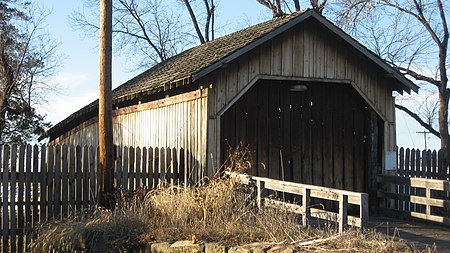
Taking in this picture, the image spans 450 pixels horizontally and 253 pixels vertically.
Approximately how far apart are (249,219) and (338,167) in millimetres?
6295

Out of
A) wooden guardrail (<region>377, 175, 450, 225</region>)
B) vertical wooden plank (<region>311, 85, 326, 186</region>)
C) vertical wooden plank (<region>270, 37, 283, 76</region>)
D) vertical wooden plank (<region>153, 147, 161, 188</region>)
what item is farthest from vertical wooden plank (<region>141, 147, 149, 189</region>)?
wooden guardrail (<region>377, 175, 450, 225</region>)

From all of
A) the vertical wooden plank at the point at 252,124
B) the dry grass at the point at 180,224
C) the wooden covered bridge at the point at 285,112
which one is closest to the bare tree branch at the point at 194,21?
the wooden covered bridge at the point at 285,112

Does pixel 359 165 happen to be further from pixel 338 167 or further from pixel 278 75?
pixel 278 75

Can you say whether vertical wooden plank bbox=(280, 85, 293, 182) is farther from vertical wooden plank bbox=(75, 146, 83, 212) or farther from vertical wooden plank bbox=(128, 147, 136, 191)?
vertical wooden plank bbox=(75, 146, 83, 212)

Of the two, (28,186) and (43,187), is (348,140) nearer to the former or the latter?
(43,187)

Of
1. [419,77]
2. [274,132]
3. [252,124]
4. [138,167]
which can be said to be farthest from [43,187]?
[419,77]

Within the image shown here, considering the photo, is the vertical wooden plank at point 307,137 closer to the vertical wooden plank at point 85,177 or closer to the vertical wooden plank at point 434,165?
the vertical wooden plank at point 434,165

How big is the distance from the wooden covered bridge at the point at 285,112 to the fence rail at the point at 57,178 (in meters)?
0.05

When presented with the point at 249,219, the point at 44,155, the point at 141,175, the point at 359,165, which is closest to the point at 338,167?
the point at 359,165

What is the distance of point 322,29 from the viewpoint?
48.3ft

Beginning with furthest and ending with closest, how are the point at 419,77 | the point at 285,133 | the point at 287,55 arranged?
the point at 419,77 → the point at 285,133 → the point at 287,55

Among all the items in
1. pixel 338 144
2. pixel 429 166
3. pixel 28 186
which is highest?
pixel 338 144

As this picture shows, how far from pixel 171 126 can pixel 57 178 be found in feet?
10.6

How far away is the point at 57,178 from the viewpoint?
44.0 feet
